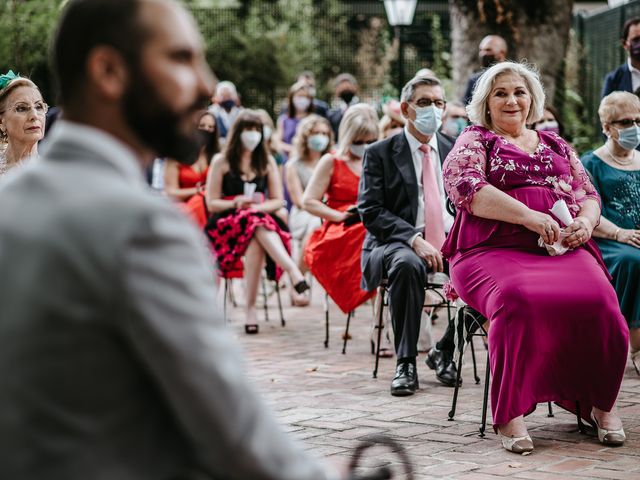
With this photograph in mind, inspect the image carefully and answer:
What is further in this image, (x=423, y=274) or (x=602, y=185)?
(x=602, y=185)

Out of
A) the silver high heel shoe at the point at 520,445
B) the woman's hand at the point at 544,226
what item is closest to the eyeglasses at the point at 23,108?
the woman's hand at the point at 544,226

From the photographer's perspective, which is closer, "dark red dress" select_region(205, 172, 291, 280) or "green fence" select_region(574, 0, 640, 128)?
"dark red dress" select_region(205, 172, 291, 280)

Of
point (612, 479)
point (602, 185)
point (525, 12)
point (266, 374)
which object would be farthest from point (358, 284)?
point (525, 12)

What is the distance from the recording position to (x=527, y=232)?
18.8 feet

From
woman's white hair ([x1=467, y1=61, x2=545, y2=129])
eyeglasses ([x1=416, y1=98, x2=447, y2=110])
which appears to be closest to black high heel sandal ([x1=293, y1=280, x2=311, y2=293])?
eyeglasses ([x1=416, y1=98, x2=447, y2=110])

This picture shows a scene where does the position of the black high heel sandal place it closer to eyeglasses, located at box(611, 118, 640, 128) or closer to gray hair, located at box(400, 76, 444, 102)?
gray hair, located at box(400, 76, 444, 102)

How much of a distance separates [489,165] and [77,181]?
173 inches

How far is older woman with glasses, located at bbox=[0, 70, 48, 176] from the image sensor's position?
5699mm

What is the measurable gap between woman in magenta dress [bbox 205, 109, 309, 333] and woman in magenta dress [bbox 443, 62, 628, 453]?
3.85 metres

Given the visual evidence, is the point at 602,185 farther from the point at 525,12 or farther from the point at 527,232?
the point at 525,12

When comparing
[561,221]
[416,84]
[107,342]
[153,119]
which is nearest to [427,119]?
[416,84]

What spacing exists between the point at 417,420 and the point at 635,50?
15.3 feet

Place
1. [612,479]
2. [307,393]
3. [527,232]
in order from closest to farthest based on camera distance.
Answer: [612,479]
[527,232]
[307,393]

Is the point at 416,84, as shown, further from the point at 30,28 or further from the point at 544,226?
the point at 30,28
